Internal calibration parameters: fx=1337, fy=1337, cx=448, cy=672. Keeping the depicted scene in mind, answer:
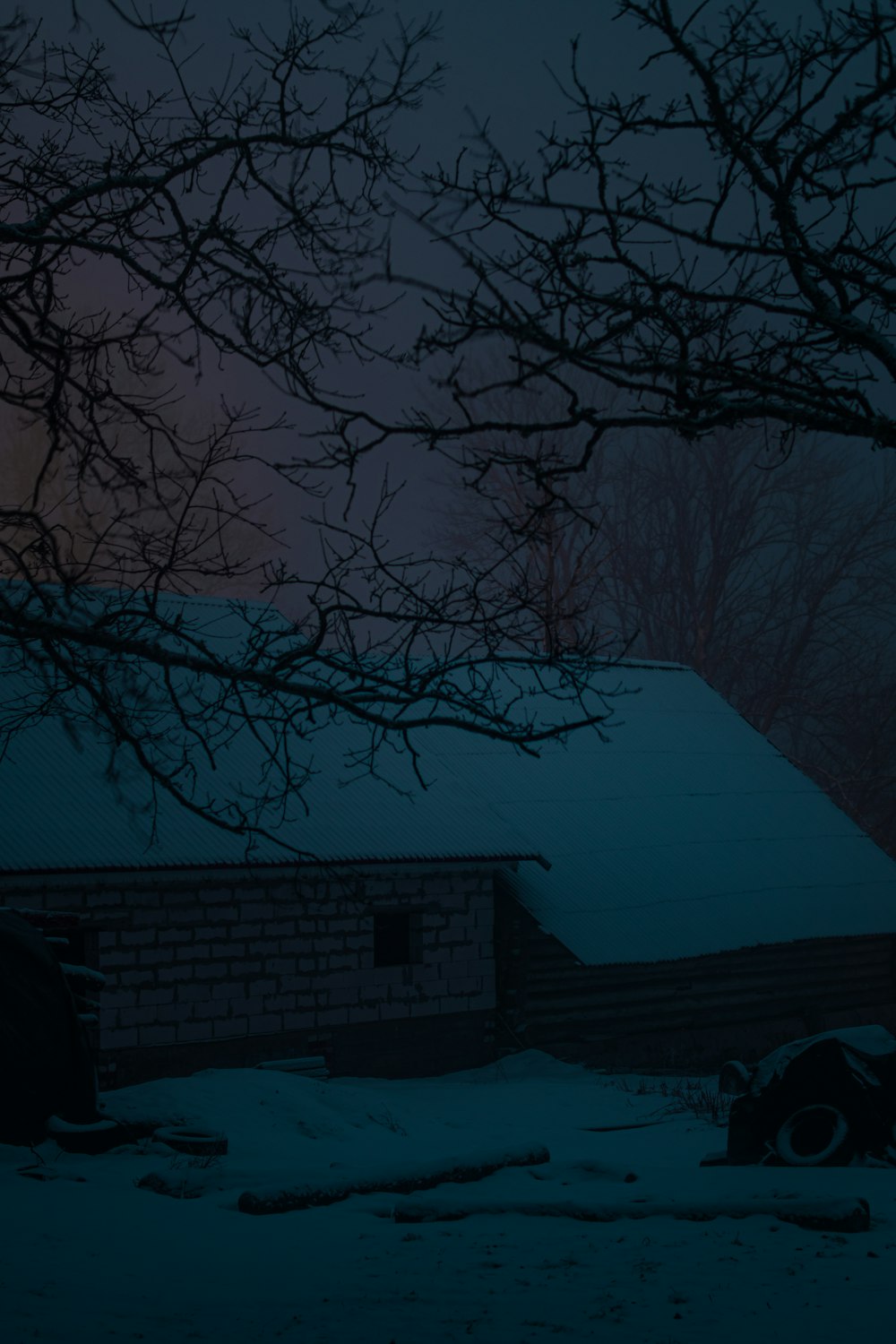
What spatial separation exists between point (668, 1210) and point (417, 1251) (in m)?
1.74

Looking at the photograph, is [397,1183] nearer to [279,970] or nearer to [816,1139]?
[816,1139]

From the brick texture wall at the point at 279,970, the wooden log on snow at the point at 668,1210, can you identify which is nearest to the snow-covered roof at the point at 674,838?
the brick texture wall at the point at 279,970

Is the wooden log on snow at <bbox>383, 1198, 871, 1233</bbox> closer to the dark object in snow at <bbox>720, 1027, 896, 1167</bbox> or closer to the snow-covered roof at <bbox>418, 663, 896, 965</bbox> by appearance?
the dark object in snow at <bbox>720, 1027, 896, 1167</bbox>

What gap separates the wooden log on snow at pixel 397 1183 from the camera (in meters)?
8.67

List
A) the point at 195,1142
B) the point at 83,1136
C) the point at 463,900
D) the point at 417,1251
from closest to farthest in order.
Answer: the point at 417,1251, the point at 83,1136, the point at 195,1142, the point at 463,900

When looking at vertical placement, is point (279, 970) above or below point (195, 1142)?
above

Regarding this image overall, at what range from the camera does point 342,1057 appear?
17.0 meters

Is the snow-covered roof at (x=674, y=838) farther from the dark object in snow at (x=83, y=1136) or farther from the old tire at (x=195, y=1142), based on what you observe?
the dark object in snow at (x=83, y=1136)

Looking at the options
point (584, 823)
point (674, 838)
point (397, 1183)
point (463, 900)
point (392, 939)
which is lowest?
point (397, 1183)

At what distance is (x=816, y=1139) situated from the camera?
993 cm

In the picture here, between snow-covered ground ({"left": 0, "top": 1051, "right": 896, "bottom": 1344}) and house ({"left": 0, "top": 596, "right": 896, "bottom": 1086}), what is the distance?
300cm

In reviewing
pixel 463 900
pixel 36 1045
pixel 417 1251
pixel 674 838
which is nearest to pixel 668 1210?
pixel 417 1251

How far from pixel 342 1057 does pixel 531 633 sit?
11.0 m

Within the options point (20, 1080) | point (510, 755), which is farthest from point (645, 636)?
point (20, 1080)
